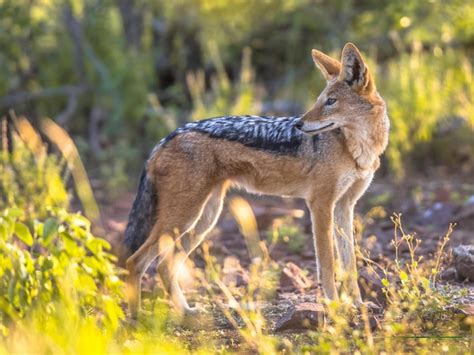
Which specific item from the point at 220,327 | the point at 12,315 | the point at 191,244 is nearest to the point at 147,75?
the point at 191,244

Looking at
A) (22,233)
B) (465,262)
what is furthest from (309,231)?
(22,233)

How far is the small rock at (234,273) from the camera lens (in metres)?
6.68

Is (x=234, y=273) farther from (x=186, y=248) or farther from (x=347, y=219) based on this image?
(x=347, y=219)

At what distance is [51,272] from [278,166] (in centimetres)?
236

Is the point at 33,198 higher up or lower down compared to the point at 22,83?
lower down

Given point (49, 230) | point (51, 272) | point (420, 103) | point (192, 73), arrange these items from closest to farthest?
1. point (49, 230)
2. point (51, 272)
3. point (420, 103)
4. point (192, 73)

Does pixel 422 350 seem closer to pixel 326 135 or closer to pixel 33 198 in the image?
pixel 326 135

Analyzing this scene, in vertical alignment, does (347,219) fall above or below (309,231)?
above

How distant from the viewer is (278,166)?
624 cm

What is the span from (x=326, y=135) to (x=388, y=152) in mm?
4261

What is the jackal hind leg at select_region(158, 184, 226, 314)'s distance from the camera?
609 cm

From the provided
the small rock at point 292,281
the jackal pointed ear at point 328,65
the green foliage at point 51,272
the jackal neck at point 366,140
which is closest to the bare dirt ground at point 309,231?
the small rock at point 292,281

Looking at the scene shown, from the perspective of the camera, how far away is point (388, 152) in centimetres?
1024

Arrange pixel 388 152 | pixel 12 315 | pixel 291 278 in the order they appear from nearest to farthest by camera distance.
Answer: pixel 12 315 < pixel 291 278 < pixel 388 152
